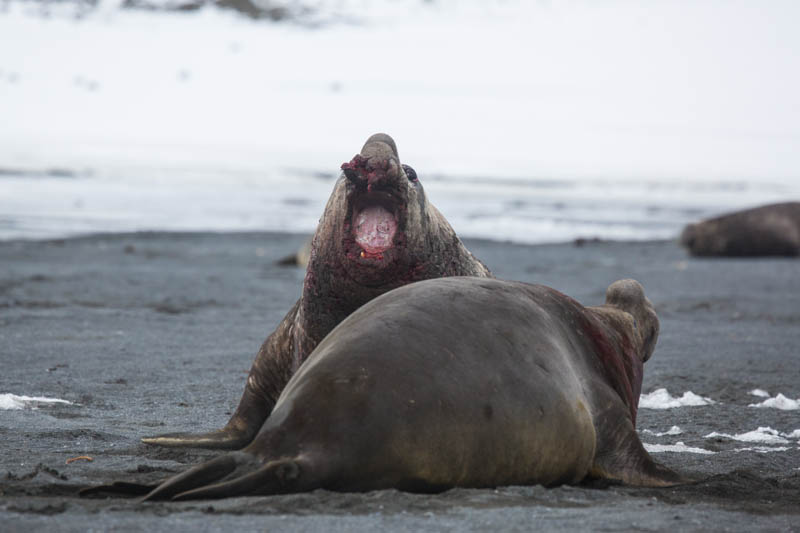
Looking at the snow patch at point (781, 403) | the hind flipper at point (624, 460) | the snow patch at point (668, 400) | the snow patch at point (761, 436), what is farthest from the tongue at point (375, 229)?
the snow patch at point (781, 403)

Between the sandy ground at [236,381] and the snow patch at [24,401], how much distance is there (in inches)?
4.5

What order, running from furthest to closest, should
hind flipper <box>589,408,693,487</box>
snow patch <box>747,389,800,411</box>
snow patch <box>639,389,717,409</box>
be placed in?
snow patch <box>639,389,717,409</box>, snow patch <box>747,389,800,411</box>, hind flipper <box>589,408,693,487</box>

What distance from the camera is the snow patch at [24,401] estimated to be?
555 cm

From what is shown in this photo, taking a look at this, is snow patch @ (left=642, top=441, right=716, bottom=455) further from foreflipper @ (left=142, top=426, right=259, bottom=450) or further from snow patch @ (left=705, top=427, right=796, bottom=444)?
foreflipper @ (left=142, top=426, right=259, bottom=450)

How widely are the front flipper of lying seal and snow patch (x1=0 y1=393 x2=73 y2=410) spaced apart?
8.17ft

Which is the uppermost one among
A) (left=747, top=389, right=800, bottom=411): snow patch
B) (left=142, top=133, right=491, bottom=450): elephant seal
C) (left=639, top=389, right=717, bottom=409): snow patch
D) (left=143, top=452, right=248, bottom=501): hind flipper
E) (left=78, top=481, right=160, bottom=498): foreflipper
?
(left=142, top=133, right=491, bottom=450): elephant seal

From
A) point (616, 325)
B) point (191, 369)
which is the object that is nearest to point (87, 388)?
point (191, 369)

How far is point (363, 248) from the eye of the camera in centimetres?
473

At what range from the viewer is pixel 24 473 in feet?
12.5

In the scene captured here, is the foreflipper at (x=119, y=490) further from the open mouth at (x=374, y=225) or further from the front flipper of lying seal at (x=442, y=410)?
the open mouth at (x=374, y=225)

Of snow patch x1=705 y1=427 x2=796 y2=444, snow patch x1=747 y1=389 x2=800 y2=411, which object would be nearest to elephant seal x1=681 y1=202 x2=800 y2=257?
snow patch x1=747 y1=389 x2=800 y2=411

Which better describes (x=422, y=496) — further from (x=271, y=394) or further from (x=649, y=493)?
(x=271, y=394)

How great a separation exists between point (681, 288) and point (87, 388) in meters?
9.48

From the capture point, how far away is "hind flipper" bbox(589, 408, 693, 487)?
3965 millimetres
